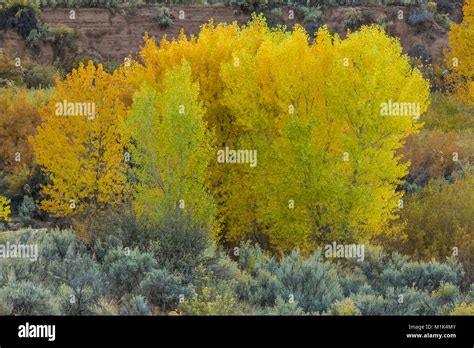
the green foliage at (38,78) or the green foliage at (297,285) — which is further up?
the green foliage at (38,78)

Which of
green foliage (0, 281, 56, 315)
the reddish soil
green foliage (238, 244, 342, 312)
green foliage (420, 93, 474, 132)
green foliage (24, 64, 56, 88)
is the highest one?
the reddish soil

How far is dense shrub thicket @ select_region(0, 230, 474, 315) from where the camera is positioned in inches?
376

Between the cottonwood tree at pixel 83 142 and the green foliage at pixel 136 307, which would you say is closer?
the green foliage at pixel 136 307

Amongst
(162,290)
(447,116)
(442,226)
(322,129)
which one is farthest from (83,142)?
(447,116)

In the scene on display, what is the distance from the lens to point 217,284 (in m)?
10.6

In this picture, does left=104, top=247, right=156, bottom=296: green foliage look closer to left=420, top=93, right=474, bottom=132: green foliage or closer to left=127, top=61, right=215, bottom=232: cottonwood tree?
left=127, top=61, right=215, bottom=232: cottonwood tree

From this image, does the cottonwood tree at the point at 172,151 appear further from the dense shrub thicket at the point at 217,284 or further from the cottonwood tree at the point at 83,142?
the cottonwood tree at the point at 83,142

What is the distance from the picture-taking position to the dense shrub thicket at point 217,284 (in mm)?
9547

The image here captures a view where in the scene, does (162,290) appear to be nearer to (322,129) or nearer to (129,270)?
(129,270)

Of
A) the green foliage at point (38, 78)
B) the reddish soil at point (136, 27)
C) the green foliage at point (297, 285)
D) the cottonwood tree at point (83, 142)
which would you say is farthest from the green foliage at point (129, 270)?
the reddish soil at point (136, 27)

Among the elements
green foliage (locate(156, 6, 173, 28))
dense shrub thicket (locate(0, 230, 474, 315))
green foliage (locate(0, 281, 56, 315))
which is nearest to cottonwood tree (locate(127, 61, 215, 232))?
dense shrub thicket (locate(0, 230, 474, 315))

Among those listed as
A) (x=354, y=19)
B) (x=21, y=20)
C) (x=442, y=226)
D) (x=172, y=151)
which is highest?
(x=354, y=19)

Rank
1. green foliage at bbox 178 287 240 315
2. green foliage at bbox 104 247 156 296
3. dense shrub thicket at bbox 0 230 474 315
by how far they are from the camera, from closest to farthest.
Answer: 1. green foliage at bbox 178 287 240 315
2. dense shrub thicket at bbox 0 230 474 315
3. green foliage at bbox 104 247 156 296
